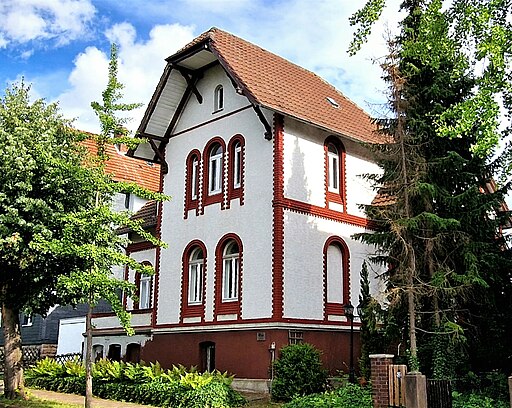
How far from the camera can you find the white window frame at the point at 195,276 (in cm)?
2355

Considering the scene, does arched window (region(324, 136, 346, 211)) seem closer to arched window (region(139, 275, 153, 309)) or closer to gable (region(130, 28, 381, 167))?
gable (region(130, 28, 381, 167))

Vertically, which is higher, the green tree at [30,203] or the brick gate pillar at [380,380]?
the green tree at [30,203]

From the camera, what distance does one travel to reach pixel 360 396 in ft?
49.4

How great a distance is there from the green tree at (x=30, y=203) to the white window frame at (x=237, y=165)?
6.07 meters

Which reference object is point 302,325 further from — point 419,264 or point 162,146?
point 162,146

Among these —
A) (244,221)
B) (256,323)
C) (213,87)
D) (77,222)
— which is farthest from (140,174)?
(77,222)

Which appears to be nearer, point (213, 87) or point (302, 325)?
point (302, 325)

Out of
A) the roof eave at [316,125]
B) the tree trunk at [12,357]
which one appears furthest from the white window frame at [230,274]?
the tree trunk at [12,357]

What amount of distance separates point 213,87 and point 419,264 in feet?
38.9

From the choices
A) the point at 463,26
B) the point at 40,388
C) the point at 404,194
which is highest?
the point at 463,26

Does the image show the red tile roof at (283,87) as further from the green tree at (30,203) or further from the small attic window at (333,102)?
the green tree at (30,203)

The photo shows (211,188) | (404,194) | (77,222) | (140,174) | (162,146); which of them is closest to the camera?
(77,222)

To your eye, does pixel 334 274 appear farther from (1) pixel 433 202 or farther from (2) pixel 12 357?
(2) pixel 12 357

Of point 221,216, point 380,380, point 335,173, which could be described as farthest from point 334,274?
point 380,380
